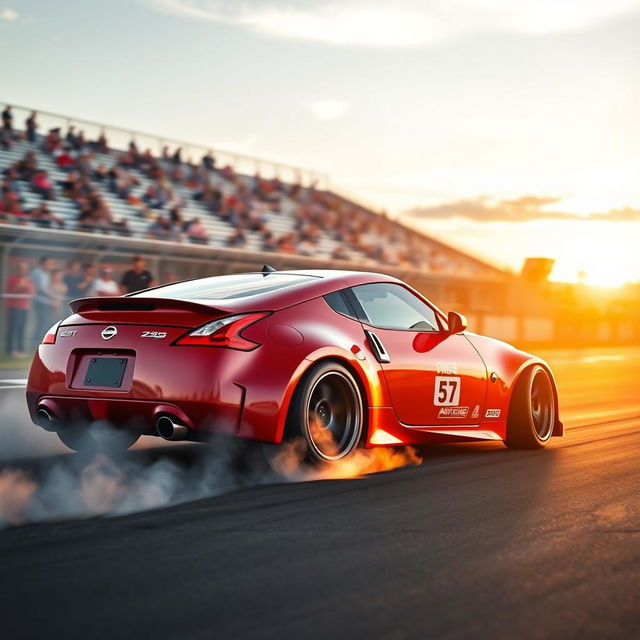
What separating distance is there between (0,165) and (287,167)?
40.5ft

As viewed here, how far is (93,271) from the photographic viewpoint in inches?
683

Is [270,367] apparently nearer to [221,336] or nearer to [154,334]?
[221,336]

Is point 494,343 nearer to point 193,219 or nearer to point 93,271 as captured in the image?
point 93,271

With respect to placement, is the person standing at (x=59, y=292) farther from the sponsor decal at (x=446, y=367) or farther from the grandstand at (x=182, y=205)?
the sponsor decal at (x=446, y=367)

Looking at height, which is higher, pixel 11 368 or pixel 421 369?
pixel 421 369

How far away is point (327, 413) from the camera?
640cm

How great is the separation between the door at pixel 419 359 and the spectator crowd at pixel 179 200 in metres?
12.3

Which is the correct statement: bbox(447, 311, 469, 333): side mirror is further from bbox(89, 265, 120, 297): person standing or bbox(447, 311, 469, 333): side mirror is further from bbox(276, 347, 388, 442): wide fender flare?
bbox(89, 265, 120, 297): person standing

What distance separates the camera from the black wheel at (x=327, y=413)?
6043mm

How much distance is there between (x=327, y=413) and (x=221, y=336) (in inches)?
35.6

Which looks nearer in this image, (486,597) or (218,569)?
(486,597)

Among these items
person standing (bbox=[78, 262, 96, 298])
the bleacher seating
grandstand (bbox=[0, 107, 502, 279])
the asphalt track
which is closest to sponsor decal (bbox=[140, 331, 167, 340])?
the asphalt track

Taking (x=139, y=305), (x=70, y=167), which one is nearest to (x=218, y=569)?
(x=139, y=305)

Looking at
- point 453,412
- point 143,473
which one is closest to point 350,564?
point 143,473
